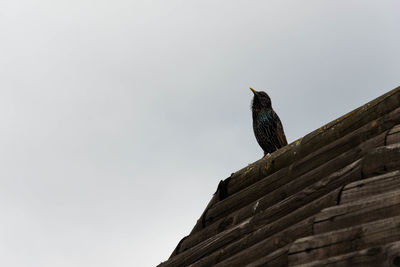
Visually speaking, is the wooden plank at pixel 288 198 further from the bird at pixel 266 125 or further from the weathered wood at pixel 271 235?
the bird at pixel 266 125

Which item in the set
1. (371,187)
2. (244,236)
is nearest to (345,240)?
(371,187)

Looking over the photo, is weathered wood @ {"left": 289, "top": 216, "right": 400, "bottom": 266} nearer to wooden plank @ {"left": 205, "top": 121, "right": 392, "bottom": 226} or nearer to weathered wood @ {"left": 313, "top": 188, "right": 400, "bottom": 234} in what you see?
weathered wood @ {"left": 313, "top": 188, "right": 400, "bottom": 234}

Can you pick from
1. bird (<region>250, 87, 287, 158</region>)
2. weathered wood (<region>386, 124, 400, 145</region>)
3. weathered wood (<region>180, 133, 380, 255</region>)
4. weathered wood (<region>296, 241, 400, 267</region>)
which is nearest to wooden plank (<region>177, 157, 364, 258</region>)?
weathered wood (<region>180, 133, 380, 255</region>)

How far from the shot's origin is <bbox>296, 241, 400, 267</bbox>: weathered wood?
7.87 ft

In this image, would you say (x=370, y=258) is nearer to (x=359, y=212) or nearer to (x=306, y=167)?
(x=359, y=212)


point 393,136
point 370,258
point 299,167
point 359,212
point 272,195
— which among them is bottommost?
point 370,258

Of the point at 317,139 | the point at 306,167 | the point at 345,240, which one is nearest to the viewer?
the point at 345,240

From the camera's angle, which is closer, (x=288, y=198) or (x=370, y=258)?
(x=370, y=258)

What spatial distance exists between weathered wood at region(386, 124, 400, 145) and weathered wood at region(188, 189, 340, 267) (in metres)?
0.46

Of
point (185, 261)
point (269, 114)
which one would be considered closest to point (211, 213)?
point (185, 261)

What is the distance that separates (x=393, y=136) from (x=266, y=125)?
527 cm

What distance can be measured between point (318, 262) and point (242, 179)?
267 centimetres

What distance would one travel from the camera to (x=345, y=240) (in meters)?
2.78

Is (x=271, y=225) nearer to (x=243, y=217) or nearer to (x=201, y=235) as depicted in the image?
(x=243, y=217)
